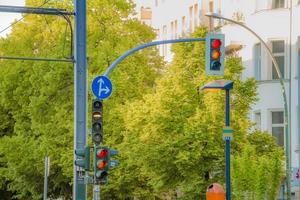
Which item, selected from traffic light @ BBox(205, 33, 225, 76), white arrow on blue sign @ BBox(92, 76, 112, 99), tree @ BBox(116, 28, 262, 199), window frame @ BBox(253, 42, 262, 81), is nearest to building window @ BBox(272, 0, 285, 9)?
window frame @ BBox(253, 42, 262, 81)

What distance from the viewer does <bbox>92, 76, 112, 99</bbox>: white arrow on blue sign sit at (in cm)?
2297

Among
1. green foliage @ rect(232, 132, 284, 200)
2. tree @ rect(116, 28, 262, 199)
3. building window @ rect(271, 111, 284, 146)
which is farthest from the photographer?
building window @ rect(271, 111, 284, 146)

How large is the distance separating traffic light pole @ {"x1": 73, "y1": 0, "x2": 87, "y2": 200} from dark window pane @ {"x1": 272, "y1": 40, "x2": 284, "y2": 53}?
69.8ft

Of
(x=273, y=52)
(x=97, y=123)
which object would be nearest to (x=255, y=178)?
(x=97, y=123)

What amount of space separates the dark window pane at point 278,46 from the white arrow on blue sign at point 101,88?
21218 mm

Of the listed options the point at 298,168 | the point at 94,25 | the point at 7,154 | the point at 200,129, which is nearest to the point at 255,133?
the point at 200,129

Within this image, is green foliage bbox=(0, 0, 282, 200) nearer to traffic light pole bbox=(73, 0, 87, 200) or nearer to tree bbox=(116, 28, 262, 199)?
tree bbox=(116, 28, 262, 199)

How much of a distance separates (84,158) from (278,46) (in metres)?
23.7

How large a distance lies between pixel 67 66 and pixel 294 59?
1046 centimetres

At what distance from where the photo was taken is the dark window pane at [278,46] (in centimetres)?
4306

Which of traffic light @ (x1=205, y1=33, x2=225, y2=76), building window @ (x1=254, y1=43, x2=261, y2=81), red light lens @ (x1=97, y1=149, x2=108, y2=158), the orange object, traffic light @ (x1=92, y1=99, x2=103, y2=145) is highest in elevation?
building window @ (x1=254, y1=43, x2=261, y2=81)

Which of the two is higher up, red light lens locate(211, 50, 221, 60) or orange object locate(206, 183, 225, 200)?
red light lens locate(211, 50, 221, 60)

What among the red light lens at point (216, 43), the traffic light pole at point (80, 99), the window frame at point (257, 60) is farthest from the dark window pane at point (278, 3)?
the traffic light pole at point (80, 99)

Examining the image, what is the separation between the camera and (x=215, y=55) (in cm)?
2253
